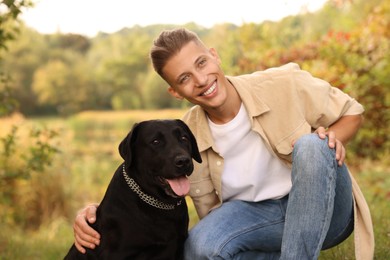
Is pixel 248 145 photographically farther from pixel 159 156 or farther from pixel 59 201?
pixel 59 201

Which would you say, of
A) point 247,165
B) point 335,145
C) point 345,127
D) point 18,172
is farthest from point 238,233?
point 18,172

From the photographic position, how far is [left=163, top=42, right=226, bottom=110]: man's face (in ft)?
8.59

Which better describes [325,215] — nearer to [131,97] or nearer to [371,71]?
[371,71]

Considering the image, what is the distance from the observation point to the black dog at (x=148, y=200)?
2406mm

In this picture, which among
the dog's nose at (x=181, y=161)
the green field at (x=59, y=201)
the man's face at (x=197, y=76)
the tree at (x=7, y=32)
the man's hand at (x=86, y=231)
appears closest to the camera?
the dog's nose at (x=181, y=161)

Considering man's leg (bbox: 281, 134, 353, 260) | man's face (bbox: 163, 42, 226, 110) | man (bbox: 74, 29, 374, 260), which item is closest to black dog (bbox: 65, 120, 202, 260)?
man (bbox: 74, 29, 374, 260)

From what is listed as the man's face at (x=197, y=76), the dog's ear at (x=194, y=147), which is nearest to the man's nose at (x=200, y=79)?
the man's face at (x=197, y=76)

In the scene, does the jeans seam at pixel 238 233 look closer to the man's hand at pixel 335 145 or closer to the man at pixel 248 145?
the man at pixel 248 145

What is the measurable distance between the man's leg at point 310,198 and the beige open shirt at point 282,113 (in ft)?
1.19

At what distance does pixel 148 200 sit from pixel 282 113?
2.72 ft

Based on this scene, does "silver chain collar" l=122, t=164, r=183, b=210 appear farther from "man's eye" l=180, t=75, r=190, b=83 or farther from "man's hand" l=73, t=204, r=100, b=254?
"man's eye" l=180, t=75, r=190, b=83

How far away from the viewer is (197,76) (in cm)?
261

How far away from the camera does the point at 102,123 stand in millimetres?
20359

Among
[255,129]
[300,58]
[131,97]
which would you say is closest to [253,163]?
[255,129]
